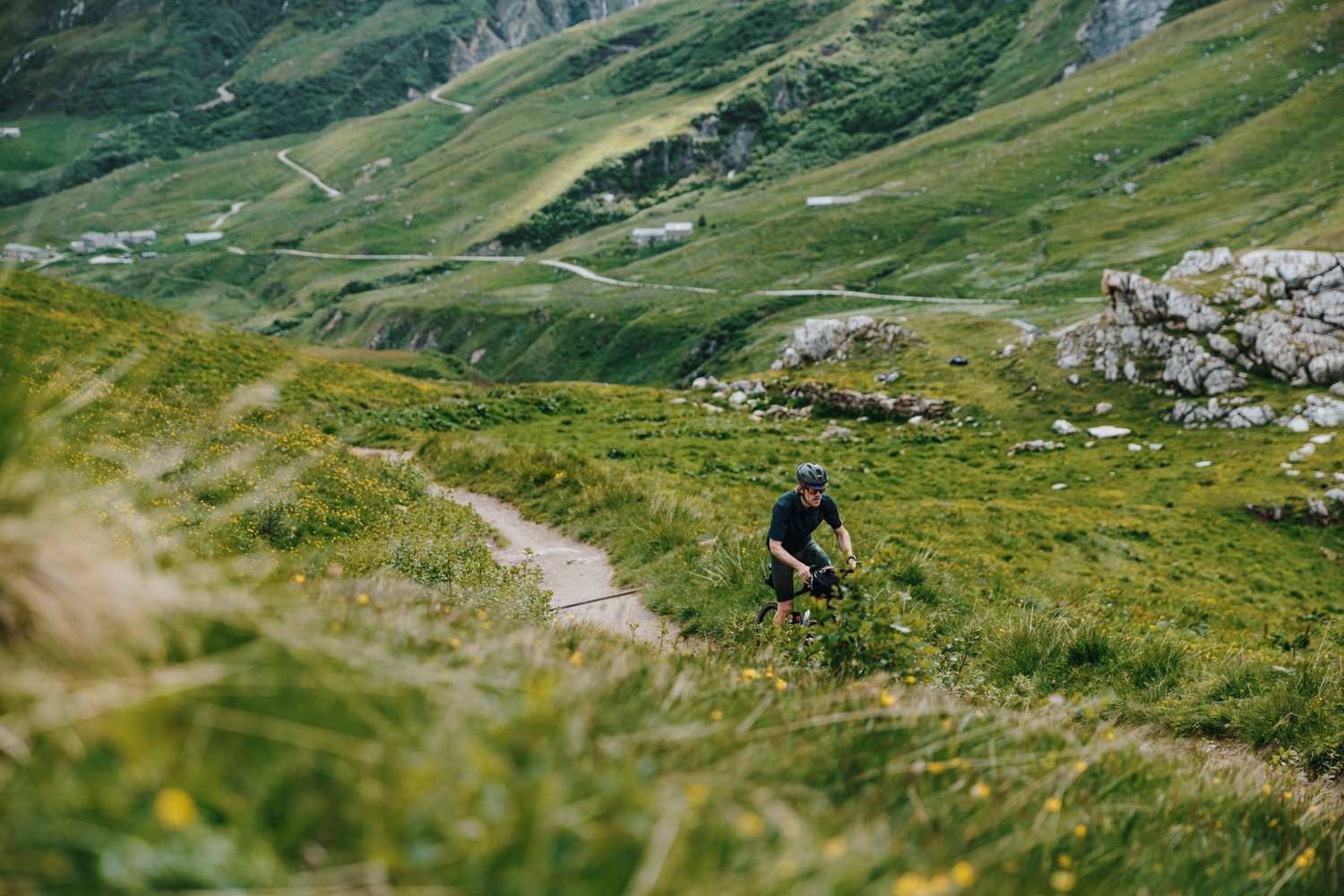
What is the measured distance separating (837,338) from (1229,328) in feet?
85.8

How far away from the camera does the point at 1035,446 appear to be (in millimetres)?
40438

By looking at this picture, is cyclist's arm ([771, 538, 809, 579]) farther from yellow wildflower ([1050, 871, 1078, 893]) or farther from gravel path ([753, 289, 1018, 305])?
gravel path ([753, 289, 1018, 305])

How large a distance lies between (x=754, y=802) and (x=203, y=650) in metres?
1.86

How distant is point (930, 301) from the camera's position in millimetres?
112062

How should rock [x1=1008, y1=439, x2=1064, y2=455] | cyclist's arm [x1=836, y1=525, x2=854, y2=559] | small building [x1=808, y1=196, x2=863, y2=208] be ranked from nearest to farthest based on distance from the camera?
cyclist's arm [x1=836, y1=525, x2=854, y2=559] → rock [x1=1008, y1=439, x2=1064, y2=455] → small building [x1=808, y1=196, x2=863, y2=208]

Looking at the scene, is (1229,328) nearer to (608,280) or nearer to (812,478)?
(812,478)

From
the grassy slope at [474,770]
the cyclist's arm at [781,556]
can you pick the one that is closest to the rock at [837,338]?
the cyclist's arm at [781,556]

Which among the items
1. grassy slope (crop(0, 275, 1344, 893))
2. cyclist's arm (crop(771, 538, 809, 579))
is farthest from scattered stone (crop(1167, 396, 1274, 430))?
grassy slope (crop(0, 275, 1344, 893))

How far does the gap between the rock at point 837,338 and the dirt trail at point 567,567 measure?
43565 mm

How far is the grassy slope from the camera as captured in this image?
1.89 metres

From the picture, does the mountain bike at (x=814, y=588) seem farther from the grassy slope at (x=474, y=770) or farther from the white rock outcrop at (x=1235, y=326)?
the white rock outcrop at (x=1235, y=326)

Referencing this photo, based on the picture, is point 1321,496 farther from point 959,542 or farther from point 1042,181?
A: point 1042,181

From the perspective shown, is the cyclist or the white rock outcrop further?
the white rock outcrop

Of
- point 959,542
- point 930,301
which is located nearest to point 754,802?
point 959,542
